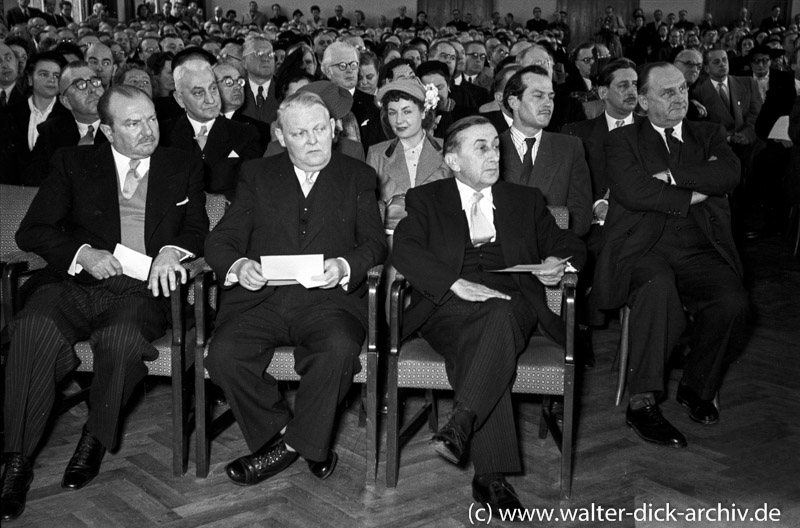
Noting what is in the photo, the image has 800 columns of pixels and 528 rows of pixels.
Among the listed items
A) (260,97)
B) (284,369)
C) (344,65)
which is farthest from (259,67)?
(284,369)

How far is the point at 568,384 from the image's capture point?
3055mm

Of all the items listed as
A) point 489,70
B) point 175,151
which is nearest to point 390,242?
point 175,151

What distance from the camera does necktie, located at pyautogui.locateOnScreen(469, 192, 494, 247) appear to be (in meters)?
3.48

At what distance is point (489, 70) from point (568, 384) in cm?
724

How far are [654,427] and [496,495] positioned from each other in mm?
886

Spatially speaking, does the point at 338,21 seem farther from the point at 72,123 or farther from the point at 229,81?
the point at 72,123

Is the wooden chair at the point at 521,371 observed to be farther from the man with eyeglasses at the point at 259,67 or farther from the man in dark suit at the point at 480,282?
the man with eyeglasses at the point at 259,67

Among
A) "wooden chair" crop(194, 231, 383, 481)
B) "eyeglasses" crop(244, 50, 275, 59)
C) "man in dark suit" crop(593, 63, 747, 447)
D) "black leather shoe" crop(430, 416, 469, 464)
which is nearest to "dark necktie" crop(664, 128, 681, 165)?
"man in dark suit" crop(593, 63, 747, 447)

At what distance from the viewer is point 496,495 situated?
3.03 m

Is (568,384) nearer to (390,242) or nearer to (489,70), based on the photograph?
(390,242)

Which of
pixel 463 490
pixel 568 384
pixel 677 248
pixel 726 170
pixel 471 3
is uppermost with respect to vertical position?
pixel 471 3

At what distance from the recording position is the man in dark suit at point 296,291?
316cm

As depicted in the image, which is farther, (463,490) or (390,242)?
(390,242)

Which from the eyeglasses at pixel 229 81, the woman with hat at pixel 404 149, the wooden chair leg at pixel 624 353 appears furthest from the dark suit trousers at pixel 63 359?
the eyeglasses at pixel 229 81
